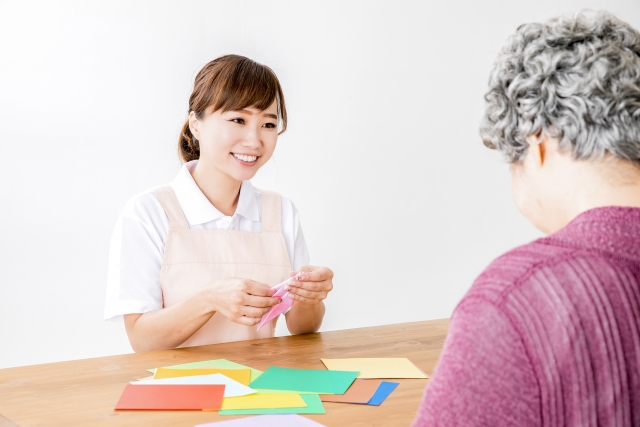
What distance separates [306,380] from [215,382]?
19 cm

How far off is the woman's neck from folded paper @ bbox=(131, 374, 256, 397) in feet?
2.79

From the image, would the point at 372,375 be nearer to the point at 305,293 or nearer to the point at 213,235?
the point at 305,293

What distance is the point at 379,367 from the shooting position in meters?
1.56

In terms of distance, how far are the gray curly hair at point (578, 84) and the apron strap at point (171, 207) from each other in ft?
4.41

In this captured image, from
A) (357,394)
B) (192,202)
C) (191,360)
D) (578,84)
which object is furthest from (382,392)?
(192,202)

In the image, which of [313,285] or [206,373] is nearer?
[206,373]

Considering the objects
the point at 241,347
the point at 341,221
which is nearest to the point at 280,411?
the point at 241,347

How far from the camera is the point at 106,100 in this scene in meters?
3.16

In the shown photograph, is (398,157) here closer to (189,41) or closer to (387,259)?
(387,259)

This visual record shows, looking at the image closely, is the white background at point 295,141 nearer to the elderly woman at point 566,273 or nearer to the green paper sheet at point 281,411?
the green paper sheet at point 281,411

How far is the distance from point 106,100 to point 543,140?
264cm

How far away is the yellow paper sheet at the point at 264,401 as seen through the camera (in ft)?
4.17

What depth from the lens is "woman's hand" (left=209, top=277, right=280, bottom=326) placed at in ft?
5.52

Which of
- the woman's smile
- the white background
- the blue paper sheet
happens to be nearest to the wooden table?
the blue paper sheet
